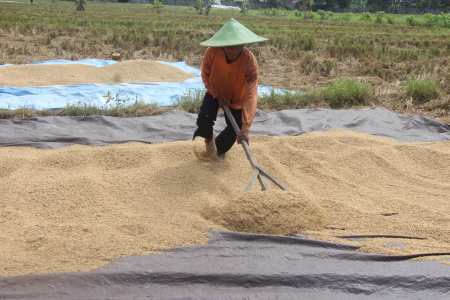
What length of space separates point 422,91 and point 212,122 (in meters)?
3.63

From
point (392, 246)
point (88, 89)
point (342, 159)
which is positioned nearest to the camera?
point (392, 246)

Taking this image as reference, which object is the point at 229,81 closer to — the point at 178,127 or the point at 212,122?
the point at 212,122

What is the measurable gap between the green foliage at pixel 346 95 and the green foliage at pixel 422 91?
1.81 ft

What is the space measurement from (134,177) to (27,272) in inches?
53.5

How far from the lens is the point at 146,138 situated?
14.2ft

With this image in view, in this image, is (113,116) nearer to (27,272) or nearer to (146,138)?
(146,138)

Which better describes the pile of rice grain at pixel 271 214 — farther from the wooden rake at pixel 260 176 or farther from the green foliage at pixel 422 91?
the green foliage at pixel 422 91

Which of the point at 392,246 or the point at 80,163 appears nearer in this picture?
the point at 392,246

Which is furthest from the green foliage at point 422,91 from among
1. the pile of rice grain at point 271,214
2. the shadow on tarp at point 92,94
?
the pile of rice grain at point 271,214

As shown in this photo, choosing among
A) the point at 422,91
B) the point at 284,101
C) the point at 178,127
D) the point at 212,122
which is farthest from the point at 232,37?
the point at 422,91

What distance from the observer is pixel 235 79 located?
3.30 m

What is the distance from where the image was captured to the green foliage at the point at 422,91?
19.0 ft

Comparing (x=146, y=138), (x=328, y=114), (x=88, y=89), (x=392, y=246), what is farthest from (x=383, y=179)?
(x=88, y=89)

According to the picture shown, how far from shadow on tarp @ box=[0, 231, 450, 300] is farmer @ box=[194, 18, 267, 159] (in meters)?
1.20
